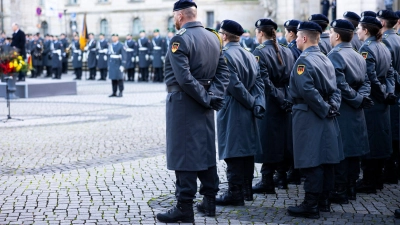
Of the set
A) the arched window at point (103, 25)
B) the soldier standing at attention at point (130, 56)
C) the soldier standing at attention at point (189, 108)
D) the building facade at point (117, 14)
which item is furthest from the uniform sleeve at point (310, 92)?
the arched window at point (103, 25)

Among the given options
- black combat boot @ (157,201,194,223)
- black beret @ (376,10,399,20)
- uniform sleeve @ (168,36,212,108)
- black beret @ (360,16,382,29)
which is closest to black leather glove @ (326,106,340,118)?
uniform sleeve @ (168,36,212,108)

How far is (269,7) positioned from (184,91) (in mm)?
35008

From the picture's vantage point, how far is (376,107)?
9.19 meters

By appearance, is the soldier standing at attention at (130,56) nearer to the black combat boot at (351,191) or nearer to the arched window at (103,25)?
the black combat boot at (351,191)

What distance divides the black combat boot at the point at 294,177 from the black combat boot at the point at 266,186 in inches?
29.4

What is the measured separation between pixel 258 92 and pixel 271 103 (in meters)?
0.69

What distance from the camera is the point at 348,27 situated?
8.40m

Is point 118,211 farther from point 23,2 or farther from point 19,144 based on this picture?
point 23,2

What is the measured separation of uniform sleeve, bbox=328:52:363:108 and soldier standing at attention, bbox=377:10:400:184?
1582 millimetres

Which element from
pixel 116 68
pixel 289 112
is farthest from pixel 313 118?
pixel 116 68

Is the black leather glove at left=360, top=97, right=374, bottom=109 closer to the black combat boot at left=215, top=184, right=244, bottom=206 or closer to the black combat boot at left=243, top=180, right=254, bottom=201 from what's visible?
the black combat boot at left=243, top=180, right=254, bottom=201

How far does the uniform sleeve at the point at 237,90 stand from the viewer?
8.05 m


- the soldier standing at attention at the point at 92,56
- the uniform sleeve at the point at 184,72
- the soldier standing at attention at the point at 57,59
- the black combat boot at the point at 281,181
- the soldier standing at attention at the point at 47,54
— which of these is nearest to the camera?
the uniform sleeve at the point at 184,72

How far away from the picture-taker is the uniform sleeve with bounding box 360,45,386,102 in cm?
895
